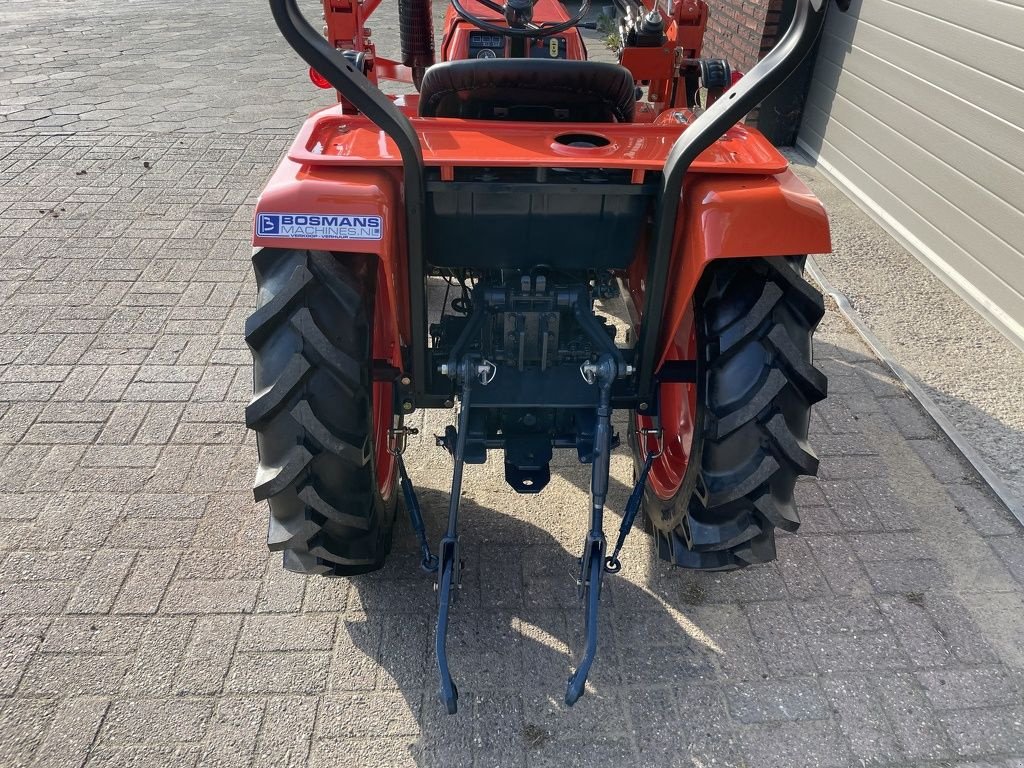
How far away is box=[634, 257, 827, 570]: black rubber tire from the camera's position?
1941mm

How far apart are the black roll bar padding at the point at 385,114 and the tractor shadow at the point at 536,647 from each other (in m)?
0.87

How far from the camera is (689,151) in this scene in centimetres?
167

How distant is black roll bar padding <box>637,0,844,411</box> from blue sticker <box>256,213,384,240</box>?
0.68 m

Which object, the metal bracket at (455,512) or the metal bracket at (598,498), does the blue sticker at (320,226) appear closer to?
the metal bracket at (455,512)

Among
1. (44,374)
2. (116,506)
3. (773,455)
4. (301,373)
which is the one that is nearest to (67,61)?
(44,374)

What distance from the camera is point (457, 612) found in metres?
2.37

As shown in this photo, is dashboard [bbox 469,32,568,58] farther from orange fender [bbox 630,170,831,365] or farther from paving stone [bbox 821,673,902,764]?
paving stone [bbox 821,673,902,764]

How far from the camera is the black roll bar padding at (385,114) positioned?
1475mm

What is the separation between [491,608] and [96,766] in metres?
1.13

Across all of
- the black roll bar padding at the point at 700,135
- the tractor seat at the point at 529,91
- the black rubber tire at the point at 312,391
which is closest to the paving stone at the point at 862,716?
the black roll bar padding at the point at 700,135

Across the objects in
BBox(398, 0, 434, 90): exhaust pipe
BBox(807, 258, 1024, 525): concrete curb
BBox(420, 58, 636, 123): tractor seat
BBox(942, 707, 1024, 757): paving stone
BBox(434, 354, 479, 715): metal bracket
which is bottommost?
BBox(942, 707, 1024, 757): paving stone

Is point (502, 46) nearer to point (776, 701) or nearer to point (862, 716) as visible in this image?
point (776, 701)

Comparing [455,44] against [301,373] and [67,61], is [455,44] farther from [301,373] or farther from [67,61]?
[67,61]

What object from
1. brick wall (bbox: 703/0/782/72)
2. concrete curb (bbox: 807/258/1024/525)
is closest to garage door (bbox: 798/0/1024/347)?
brick wall (bbox: 703/0/782/72)
